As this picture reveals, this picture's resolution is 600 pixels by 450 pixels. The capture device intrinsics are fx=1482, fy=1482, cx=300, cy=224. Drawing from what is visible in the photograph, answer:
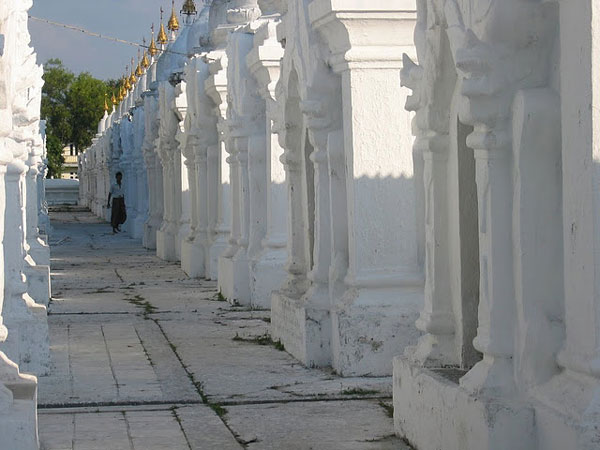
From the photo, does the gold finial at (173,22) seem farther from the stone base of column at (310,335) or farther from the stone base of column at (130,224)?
the stone base of column at (310,335)

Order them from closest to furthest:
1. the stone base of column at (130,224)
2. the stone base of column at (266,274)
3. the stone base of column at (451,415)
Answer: the stone base of column at (451,415), the stone base of column at (266,274), the stone base of column at (130,224)

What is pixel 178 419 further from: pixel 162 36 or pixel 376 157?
pixel 162 36

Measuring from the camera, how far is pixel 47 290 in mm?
15203

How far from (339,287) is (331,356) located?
49 cm

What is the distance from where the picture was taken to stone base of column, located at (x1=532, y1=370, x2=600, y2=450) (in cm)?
540

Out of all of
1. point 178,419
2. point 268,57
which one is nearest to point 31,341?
point 178,419

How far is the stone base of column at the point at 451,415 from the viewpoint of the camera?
6012mm

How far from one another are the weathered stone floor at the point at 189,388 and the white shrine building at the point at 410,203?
0.33 meters

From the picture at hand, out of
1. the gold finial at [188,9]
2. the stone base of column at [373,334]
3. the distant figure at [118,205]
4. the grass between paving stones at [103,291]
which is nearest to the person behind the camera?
the stone base of column at [373,334]

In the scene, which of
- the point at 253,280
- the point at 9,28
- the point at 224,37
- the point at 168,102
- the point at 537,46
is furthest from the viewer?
the point at 168,102

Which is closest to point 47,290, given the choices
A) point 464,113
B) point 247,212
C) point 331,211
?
point 247,212

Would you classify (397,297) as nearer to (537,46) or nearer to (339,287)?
(339,287)

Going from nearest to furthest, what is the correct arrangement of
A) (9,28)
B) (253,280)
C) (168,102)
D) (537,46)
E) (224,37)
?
1. (537,46)
2. (9,28)
3. (253,280)
4. (224,37)
5. (168,102)

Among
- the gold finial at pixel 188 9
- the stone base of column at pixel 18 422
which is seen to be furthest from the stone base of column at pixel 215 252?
the gold finial at pixel 188 9
